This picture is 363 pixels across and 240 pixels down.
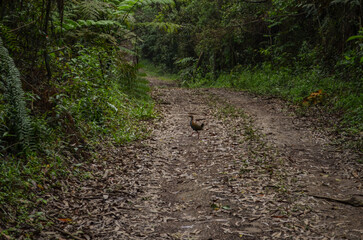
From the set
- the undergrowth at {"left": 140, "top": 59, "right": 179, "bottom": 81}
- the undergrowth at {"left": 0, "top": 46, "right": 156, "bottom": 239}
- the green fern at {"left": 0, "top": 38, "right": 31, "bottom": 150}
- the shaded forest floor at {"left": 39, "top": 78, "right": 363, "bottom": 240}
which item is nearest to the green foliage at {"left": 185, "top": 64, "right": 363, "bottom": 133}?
the shaded forest floor at {"left": 39, "top": 78, "right": 363, "bottom": 240}

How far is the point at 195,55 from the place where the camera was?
2178cm

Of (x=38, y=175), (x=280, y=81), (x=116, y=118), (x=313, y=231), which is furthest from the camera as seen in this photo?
(x=280, y=81)

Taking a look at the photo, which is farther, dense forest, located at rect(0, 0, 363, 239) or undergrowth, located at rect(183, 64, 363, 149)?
undergrowth, located at rect(183, 64, 363, 149)

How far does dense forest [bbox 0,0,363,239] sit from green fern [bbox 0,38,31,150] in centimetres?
1

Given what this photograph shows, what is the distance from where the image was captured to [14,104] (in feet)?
12.1

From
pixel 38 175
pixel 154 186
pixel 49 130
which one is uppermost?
pixel 49 130

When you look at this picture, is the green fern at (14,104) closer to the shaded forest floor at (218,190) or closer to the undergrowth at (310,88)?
the shaded forest floor at (218,190)

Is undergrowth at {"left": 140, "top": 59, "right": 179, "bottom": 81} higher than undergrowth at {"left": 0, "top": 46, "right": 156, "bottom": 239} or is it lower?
lower

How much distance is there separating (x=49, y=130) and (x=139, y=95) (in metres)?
5.19

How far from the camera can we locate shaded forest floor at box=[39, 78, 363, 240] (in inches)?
122

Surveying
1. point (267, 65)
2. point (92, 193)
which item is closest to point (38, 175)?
point (92, 193)

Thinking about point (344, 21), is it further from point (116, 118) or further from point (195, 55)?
point (195, 55)

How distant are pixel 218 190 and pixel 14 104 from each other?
298cm

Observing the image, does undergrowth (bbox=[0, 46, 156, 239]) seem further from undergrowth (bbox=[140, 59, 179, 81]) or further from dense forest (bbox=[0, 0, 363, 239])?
undergrowth (bbox=[140, 59, 179, 81])
